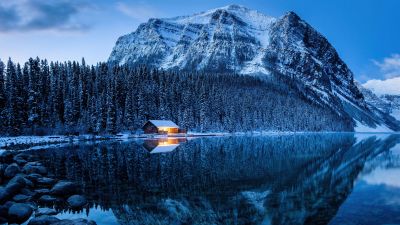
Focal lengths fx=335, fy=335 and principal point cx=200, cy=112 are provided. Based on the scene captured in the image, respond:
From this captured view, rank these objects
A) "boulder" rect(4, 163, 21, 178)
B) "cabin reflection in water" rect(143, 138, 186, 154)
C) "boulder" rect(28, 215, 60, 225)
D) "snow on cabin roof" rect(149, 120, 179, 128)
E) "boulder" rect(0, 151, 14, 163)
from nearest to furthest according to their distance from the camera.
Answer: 1. "boulder" rect(28, 215, 60, 225)
2. "boulder" rect(4, 163, 21, 178)
3. "boulder" rect(0, 151, 14, 163)
4. "cabin reflection in water" rect(143, 138, 186, 154)
5. "snow on cabin roof" rect(149, 120, 179, 128)

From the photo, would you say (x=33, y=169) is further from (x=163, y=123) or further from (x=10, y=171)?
(x=163, y=123)

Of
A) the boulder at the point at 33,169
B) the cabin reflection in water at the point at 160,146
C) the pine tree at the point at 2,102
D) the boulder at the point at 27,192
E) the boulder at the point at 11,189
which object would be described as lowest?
the boulder at the point at 27,192

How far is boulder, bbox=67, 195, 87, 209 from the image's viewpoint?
20484mm

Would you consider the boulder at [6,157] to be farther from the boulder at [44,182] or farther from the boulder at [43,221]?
the boulder at [43,221]

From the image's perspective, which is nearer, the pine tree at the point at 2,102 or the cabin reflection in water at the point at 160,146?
the cabin reflection in water at the point at 160,146

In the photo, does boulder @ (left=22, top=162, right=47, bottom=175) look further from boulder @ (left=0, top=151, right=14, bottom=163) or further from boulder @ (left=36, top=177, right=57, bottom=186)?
boulder @ (left=0, top=151, right=14, bottom=163)

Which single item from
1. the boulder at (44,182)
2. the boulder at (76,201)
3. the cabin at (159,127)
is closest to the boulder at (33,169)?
the boulder at (44,182)

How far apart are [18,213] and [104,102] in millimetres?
79952

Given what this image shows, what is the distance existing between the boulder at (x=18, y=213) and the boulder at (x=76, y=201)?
10.2 ft

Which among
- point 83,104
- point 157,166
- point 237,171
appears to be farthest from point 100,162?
point 83,104

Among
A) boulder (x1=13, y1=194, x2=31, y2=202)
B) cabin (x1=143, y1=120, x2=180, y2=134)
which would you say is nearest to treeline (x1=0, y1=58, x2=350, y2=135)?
cabin (x1=143, y1=120, x2=180, y2=134)

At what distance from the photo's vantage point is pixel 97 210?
20.0 meters

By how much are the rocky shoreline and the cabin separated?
7782 cm

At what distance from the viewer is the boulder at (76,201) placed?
20.5m
